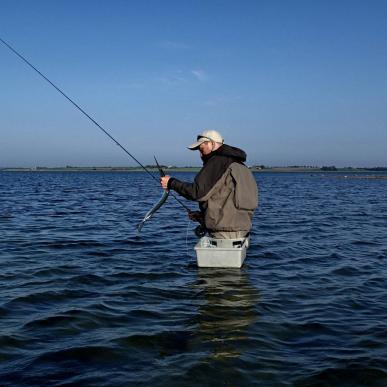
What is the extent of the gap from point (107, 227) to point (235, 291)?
398 inches

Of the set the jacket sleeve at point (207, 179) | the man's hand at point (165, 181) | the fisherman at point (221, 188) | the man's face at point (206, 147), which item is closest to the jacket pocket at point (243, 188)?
the fisherman at point (221, 188)

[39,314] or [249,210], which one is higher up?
[249,210]

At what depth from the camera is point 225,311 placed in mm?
7453

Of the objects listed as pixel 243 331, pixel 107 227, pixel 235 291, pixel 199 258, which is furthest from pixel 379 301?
pixel 107 227

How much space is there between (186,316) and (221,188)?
3025mm

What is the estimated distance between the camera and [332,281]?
9.71 metres

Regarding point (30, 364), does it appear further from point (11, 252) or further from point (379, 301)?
point (11, 252)

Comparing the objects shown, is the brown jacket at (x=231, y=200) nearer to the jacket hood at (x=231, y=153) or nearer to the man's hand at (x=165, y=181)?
the jacket hood at (x=231, y=153)

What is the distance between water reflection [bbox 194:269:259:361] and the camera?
6074 mm

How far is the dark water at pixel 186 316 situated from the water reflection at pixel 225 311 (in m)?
0.02

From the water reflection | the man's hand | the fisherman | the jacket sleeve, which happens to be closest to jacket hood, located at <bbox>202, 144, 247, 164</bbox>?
the fisherman

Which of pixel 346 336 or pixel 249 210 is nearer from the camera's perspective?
pixel 346 336

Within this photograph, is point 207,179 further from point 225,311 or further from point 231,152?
point 225,311

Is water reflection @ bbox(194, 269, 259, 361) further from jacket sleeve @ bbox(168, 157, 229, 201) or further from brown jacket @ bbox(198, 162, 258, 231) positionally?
jacket sleeve @ bbox(168, 157, 229, 201)
